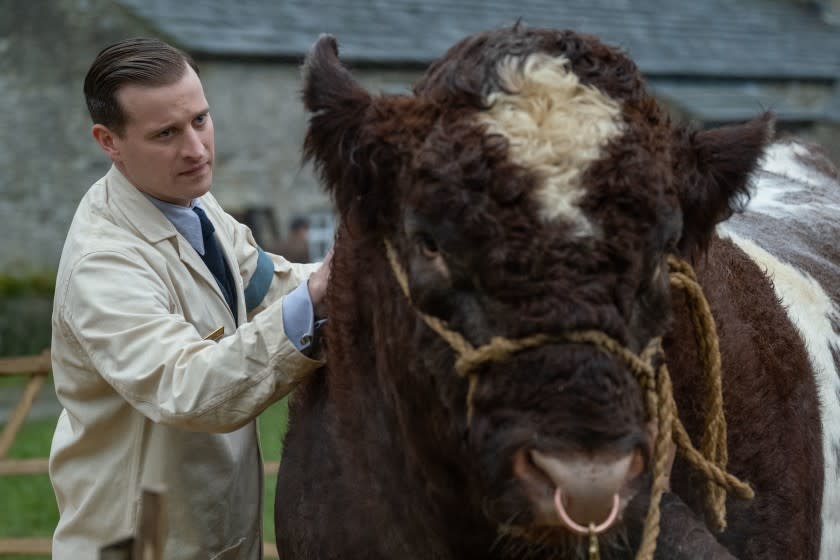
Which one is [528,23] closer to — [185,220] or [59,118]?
[59,118]

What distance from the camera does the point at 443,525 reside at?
3.31m

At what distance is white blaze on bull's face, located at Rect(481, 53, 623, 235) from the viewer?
2.87 metres

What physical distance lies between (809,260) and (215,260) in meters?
2.08

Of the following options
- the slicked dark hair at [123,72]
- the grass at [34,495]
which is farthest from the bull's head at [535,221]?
the grass at [34,495]

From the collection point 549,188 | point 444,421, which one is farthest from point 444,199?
point 444,421

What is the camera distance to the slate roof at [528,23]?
16.7 m

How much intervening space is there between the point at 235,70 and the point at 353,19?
2593 mm

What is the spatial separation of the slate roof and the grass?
618cm

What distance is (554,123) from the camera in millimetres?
2977

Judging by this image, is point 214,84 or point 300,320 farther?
point 214,84

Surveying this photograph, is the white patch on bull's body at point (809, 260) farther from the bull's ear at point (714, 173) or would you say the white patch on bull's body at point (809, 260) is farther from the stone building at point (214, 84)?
the stone building at point (214, 84)

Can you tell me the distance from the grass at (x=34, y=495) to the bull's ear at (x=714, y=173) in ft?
12.2

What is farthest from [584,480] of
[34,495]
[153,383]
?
[34,495]

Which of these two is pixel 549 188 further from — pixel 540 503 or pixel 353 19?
pixel 353 19
